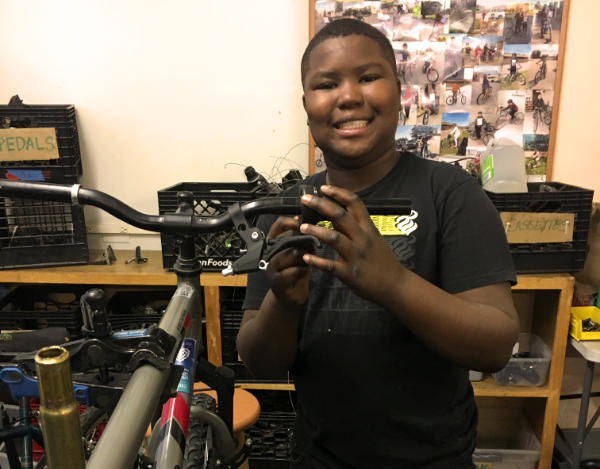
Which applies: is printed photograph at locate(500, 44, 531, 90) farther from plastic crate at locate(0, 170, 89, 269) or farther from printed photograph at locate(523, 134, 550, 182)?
plastic crate at locate(0, 170, 89, 269)

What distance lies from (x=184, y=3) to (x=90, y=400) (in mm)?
1546

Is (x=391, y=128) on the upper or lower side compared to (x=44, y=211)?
upper

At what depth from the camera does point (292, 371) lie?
90cm

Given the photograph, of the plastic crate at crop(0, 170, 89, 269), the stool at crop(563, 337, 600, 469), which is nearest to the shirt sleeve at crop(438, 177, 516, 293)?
the stool at crop(563, 337, 600, 469)

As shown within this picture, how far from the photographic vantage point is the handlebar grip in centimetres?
62

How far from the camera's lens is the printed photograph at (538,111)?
165 centimetres

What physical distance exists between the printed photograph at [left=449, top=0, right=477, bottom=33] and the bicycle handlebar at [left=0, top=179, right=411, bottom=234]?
4.32 ft

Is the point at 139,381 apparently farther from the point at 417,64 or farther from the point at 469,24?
the point at 469,24

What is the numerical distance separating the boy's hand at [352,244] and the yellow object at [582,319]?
49.0 inches

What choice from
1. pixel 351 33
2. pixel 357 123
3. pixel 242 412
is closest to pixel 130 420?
pixel 357 123

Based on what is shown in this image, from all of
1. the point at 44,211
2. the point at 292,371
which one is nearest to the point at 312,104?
the point at 292,371

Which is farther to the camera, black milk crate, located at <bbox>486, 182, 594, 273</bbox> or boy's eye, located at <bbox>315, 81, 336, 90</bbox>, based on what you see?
black milk crate, located at <bbox>486, 182, 594, 273</bbox>

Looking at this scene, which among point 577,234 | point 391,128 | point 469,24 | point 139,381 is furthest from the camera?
point 469,24

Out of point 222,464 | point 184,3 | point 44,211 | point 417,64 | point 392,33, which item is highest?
point 184,3
